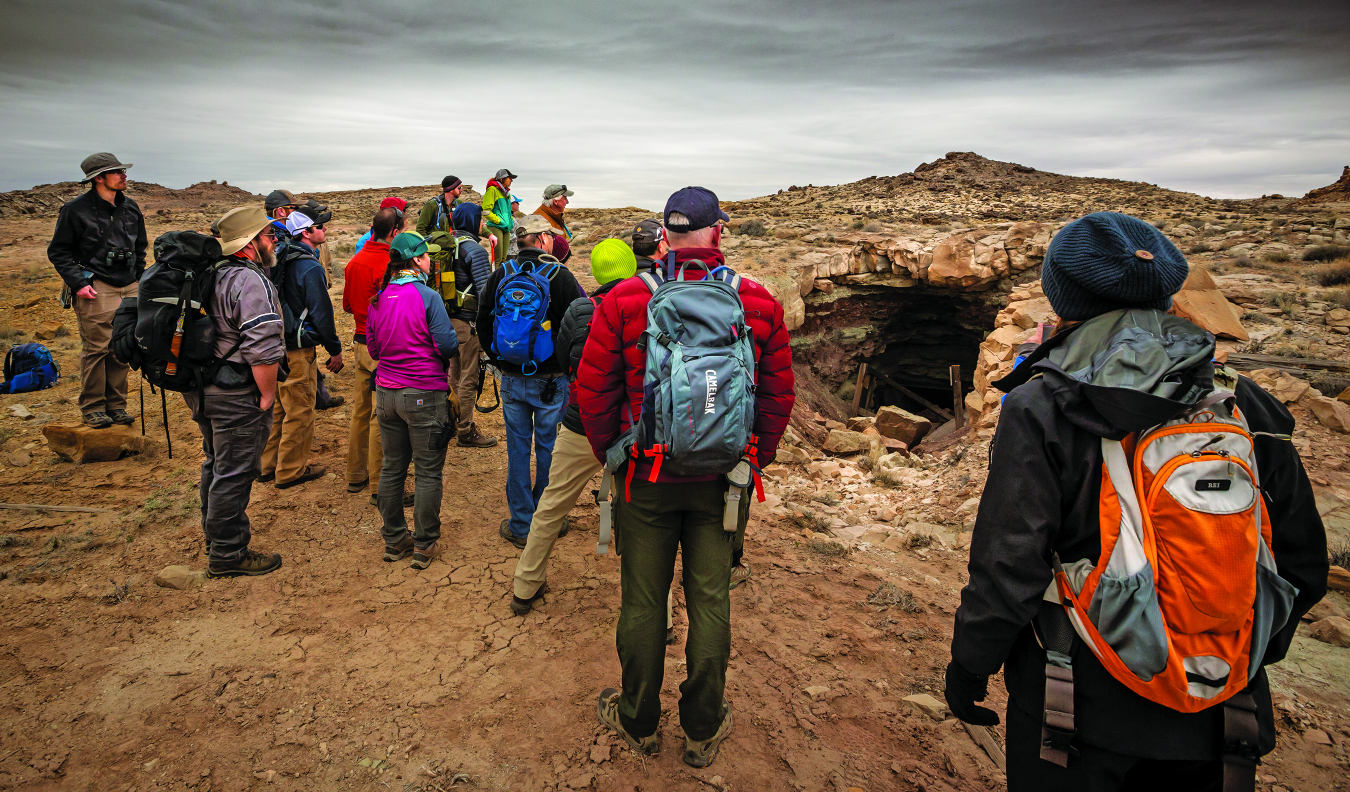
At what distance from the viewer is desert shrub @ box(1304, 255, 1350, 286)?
8.54 m

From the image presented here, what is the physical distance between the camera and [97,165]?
17.9ft

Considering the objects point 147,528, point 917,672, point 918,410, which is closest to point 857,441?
point 917,672

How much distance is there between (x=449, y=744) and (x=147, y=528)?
11.0ft

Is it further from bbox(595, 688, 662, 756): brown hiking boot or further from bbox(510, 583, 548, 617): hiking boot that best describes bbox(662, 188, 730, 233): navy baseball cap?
bbox(510, 583, 548, 617): hiking boot

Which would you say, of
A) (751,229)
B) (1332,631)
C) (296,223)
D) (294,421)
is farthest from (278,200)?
(751,229)

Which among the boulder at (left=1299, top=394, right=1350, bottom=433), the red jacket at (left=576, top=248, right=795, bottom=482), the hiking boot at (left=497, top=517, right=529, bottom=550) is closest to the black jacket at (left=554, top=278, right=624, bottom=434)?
the red jacket at (left=576, top=248, right=795, bottom=482)

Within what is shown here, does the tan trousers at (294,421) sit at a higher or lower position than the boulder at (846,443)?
higher

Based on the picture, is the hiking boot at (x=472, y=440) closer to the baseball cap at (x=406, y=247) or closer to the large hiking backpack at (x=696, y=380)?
the baseball cap at (x=406, y=247)

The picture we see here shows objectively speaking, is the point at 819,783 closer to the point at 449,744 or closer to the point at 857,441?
the point at 449,744

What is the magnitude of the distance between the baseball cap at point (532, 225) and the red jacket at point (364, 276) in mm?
1255

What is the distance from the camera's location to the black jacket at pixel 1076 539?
4.86 ft

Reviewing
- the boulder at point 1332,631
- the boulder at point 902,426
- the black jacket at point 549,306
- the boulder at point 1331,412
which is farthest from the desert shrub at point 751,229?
the boulder at point 1332,631

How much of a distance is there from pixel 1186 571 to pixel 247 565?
187 inches

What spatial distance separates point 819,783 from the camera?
8.82ft
